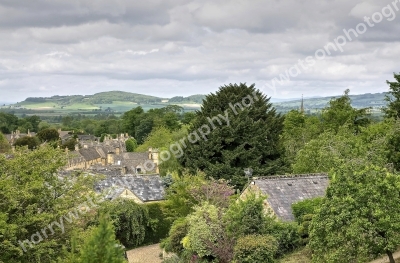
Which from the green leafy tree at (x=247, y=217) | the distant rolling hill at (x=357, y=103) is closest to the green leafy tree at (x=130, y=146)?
the distant rolling hill at (x=357, y=103)

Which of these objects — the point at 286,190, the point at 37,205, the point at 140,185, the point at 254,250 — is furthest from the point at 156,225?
the point at 37,205

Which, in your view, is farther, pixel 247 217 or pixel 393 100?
pixel 393 100

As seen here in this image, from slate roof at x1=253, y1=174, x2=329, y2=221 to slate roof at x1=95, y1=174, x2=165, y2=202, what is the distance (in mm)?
11340

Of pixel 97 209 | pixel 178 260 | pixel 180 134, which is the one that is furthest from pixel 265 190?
pixel 180 134

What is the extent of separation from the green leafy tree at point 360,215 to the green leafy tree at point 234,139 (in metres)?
18.3

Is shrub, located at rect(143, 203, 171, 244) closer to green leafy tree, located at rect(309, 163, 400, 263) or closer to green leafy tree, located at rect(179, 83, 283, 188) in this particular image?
green leafy tree, located at rect(179, 83, 283, 188)

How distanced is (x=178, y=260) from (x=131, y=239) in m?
8.34

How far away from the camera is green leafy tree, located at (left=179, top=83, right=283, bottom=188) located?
34031 millimetres

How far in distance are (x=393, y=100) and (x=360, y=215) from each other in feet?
79.5

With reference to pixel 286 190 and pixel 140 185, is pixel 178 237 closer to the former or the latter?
pixel 286 190

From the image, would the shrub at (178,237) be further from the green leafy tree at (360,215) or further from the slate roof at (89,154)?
the slate roof at (89,154)

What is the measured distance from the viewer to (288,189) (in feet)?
80.0

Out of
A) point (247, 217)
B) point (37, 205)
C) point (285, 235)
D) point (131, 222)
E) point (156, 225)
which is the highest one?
point (37, 205)

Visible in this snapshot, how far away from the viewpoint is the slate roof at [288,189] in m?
23.2
